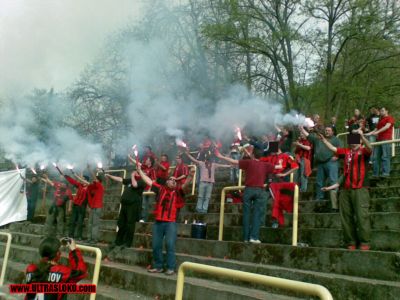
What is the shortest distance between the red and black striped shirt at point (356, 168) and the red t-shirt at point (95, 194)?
6407 millimetres

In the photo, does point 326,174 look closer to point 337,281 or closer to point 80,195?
point 337,281

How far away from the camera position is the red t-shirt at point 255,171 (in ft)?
28.3

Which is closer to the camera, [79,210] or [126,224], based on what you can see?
[126,224]

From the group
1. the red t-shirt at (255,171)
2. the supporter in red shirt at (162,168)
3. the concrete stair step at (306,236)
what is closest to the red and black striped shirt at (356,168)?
the concrete stair step at (306,236)

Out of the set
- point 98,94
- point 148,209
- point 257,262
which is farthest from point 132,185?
point 98,94

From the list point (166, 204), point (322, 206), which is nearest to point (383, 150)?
→ point (322, 206)

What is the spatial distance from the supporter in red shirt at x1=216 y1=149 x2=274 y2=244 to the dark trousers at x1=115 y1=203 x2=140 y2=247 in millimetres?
2567

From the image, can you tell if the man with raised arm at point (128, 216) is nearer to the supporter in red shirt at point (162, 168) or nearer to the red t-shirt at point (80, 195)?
the supporter in red shirt at point (162, 168)

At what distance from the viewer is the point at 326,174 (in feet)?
32.9

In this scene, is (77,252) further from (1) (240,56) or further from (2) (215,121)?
(1) (240,56)

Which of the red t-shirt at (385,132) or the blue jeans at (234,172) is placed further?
the blue jeans at (234,172)

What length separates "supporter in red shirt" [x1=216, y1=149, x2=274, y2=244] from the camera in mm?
8336

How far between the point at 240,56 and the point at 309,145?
12339mm

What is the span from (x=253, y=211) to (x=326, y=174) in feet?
7.99
